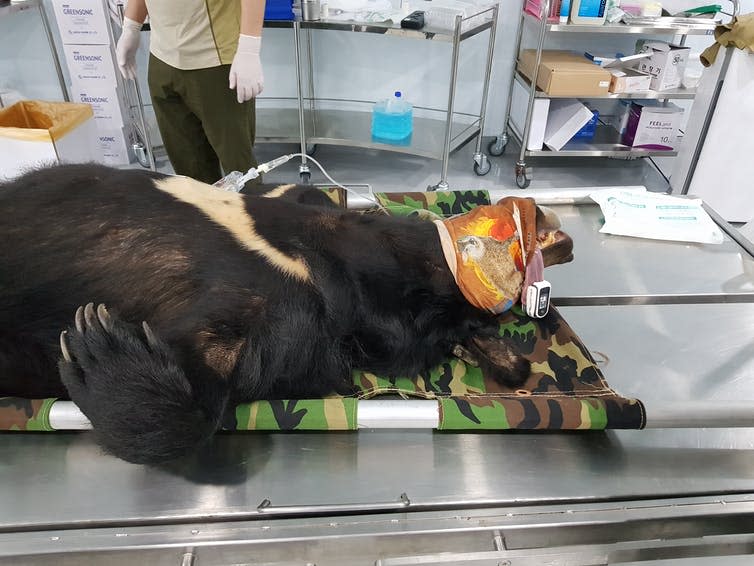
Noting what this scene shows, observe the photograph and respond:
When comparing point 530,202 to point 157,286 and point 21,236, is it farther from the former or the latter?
point 21,236

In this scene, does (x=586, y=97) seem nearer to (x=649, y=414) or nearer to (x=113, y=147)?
(x=649, y=414)

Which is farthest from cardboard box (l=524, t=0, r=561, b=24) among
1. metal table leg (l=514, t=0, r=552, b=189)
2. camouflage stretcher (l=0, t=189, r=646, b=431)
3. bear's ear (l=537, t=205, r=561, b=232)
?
camouflage stretcher (l=0, t=189, r=646, b=431)

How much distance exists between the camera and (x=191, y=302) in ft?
2.83

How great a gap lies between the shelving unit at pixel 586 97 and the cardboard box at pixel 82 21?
221 centimetres

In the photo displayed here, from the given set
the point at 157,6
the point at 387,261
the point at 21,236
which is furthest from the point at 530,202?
the point at 157,6

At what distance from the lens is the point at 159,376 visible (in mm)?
757

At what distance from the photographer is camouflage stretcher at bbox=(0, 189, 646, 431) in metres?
0.87

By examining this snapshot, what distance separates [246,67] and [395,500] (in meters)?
1.45

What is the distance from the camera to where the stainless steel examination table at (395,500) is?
0.78 metres

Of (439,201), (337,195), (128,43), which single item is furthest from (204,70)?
(439,201)

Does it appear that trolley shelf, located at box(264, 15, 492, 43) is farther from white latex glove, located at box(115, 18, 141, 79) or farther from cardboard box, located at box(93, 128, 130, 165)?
cardboard box, located at box(93, 128, 130, 165)

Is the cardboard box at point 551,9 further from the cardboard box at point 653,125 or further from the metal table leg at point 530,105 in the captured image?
the cardboard box at point 653,125

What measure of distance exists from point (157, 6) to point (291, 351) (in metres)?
1.50

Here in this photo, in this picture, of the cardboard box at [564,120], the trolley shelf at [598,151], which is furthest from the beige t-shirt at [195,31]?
the cardboard box at [564,120]
